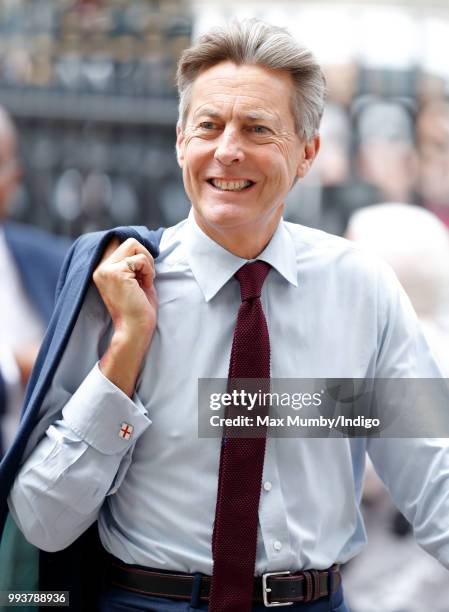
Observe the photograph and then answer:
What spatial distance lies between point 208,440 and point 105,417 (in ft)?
0.60

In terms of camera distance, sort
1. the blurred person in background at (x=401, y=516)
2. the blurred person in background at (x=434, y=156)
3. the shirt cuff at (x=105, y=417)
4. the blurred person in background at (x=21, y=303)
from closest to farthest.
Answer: the shirt cuff at (x=105, y=417) < the blurred person in background at (x=401, y=516) < the blurred person in background at (x=21, y=303) < the blurred person in background at (x=434, y=156)

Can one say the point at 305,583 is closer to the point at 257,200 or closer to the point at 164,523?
the point at 164,523

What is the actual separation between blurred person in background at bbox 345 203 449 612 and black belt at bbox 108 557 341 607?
3.21 feet

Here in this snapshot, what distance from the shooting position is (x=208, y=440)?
1.69 meters

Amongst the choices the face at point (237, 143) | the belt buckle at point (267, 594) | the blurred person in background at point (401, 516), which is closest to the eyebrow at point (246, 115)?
the face at point (237, 143)

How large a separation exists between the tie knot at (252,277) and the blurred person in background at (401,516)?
1000mm

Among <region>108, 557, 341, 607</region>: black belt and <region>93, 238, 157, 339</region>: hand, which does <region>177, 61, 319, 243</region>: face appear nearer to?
<region>93, 238, 157, 339</region>: hand

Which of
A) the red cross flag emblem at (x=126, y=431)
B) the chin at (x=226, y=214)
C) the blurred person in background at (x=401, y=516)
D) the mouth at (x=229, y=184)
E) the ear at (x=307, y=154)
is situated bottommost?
the blurred person in background at (x=401, y=516)

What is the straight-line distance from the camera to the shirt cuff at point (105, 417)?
163 centimetres

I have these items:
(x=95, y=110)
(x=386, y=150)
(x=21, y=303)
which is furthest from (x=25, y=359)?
(x=386, y=150)

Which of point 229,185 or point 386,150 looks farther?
point 386,150

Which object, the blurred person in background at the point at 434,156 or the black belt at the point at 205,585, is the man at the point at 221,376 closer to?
the black belt at the point at 205,585

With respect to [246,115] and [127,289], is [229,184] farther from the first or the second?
[127,289]

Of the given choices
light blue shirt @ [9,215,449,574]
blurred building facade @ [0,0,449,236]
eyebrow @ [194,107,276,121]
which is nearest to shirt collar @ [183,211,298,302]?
light blue shirt @ [9,215,449,574]
